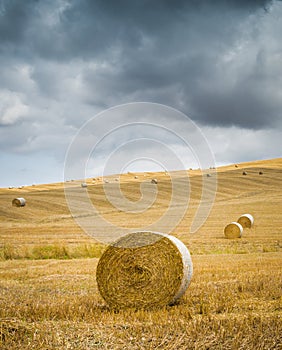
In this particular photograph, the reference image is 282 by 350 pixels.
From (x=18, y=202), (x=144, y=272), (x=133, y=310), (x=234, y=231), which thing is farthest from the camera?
(x=18, y=202)

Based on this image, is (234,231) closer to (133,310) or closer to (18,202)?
(133,310)

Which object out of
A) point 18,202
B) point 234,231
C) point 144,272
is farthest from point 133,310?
point 18,202

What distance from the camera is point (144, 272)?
7.48 meters

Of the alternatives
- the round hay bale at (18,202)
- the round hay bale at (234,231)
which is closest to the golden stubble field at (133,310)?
the round hay bale at (234,231)

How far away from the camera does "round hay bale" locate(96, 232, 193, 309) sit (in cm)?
715

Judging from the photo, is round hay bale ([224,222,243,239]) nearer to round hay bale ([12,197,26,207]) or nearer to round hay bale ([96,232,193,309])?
round hay bale ([96,232,193,309])

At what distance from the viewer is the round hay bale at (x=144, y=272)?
282 inches

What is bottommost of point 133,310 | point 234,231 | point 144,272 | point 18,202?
point 133,310

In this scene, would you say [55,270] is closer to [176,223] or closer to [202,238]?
[202,238]

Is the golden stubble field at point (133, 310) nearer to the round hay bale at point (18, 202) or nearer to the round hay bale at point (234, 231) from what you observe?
the round hay bale at point (234, 231)

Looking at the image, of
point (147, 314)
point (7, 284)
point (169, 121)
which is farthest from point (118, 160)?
point (147, 314)

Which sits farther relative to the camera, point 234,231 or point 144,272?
point 234,231

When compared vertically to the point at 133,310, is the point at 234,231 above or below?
above

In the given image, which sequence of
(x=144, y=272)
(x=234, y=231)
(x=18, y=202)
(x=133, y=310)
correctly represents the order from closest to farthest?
(x=133, y=310)
(x=144, y=272)
(x=234, y=231)
(x=18, y=202)
